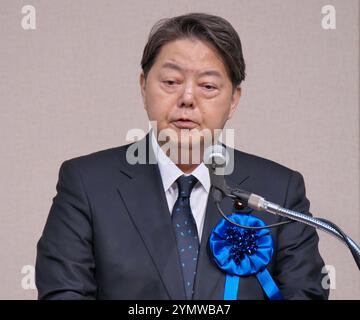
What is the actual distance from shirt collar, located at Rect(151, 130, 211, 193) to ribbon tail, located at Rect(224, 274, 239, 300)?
243mm

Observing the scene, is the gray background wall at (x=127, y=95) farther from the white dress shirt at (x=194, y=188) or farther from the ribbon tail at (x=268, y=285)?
the ribbon tail at (x=268, y=285)

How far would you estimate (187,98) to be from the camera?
5.44ft

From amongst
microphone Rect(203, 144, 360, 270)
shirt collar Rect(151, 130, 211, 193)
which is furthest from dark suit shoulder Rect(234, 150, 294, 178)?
microphone Rect(203, 144, 360, 270)

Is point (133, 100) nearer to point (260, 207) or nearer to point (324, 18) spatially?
point (324, 18)

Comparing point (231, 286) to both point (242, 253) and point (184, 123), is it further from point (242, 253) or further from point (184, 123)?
point (184, 123)

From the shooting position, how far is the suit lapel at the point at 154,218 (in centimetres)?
157

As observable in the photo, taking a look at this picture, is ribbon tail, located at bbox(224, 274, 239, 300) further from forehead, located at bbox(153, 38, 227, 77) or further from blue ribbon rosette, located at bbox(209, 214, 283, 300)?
forehead, located at bbox(153, 38, 227, 77)

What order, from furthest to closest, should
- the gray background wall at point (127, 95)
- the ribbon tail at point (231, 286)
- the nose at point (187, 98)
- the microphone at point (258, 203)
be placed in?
the gray background wall at point (127, 95) < the nose at point (187, 98) < the ribbon tail at point (231, 286) < the microphone at point (258, 203)

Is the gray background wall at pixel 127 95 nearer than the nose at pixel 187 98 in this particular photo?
No

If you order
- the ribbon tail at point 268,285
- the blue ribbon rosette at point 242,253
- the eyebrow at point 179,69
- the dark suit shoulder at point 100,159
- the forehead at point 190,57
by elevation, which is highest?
the forehead at point 190,57

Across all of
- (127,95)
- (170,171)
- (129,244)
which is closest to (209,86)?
(170,171)

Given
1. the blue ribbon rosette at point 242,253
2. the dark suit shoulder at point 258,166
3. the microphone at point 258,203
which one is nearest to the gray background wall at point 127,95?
the dark suit shoulder at point 258,166

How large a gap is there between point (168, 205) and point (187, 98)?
266mm

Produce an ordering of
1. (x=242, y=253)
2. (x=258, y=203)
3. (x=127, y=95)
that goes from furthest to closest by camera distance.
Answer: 1. (x=127, y=95)
2. (x=242, y=253)
3. (x=258, y=203)
